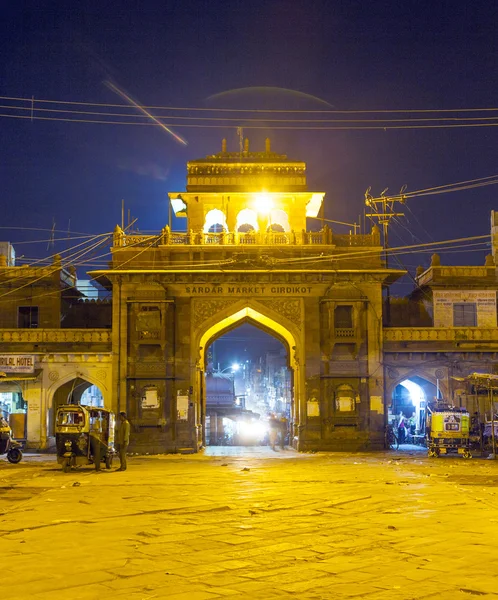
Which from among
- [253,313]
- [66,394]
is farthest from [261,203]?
[66,394]

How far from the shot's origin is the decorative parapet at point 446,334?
30328 mm

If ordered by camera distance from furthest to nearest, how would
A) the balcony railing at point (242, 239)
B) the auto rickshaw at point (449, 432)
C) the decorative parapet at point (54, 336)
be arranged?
the decorative parapet at point (54, 336)
the balcony railing at point (242, 239)
the auto rickshaw at point (449, 432)

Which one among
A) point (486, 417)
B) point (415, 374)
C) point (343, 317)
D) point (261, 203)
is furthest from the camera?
point (261, 203)

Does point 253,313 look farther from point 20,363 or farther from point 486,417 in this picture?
point 486,417

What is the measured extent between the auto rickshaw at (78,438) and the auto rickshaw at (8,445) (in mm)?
3284

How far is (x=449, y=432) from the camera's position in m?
24.9

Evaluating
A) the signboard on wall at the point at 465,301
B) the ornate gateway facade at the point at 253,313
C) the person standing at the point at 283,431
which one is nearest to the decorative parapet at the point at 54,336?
the ornate gateway facade at the point at 253,313

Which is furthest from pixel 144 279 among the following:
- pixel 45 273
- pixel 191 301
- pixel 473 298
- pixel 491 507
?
pixel 491 507

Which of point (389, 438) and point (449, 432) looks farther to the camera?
point (389, 438)

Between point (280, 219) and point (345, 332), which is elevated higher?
point (280, 219)

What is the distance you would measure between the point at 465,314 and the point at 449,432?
9.63 meters

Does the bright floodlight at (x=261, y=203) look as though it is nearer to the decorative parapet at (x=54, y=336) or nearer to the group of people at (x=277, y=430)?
the decorative parapet at (x=54, y=336)

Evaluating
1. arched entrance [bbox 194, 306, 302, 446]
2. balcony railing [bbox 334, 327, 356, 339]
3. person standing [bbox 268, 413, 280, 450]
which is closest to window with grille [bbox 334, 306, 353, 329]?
balcony railing [bbox 334, 327, 356, 339]

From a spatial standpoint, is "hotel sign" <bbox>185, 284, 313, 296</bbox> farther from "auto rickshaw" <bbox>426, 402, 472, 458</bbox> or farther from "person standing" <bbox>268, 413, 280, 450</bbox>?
"auto rickshaw" <bbox>426, 402, 472, 458</bbox>
